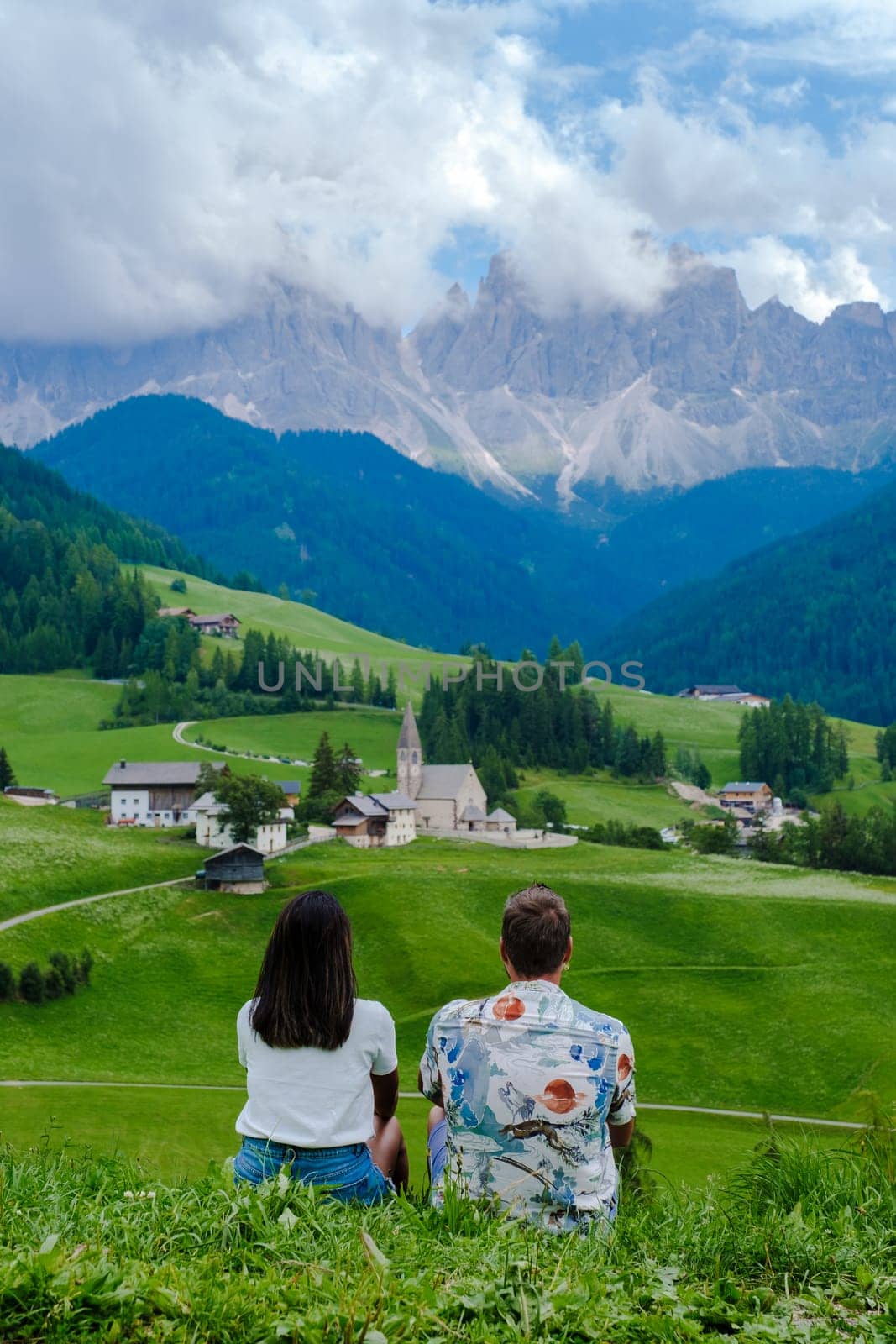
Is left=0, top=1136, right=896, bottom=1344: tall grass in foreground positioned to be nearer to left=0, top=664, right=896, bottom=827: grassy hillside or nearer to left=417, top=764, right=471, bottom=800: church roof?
left=417, top=764, right=471, bottom=800: church roof

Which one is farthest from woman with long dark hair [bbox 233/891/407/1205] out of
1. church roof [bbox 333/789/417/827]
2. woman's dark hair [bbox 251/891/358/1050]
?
church roof [bbox 333/789/417/827]

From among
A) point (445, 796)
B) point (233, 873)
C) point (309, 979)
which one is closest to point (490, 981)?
point (233, 873)

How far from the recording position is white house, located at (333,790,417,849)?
98.5m

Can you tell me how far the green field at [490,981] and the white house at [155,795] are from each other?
55.4ft

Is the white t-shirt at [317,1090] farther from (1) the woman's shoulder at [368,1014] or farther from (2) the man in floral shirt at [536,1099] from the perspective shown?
(2) the man in floral shirt at [536,1099]

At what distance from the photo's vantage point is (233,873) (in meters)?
77.4

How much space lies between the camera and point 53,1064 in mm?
48219

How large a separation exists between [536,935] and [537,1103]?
1095mm

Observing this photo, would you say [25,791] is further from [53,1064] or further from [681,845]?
[53,1064]

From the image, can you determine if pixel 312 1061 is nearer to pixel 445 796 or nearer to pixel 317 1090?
pixel 317 1090

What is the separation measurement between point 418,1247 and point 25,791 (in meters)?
121

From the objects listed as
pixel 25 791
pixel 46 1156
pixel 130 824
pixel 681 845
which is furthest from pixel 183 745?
pixel 46 1156

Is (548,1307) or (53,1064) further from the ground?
(548,1307)

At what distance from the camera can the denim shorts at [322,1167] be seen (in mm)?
8148
